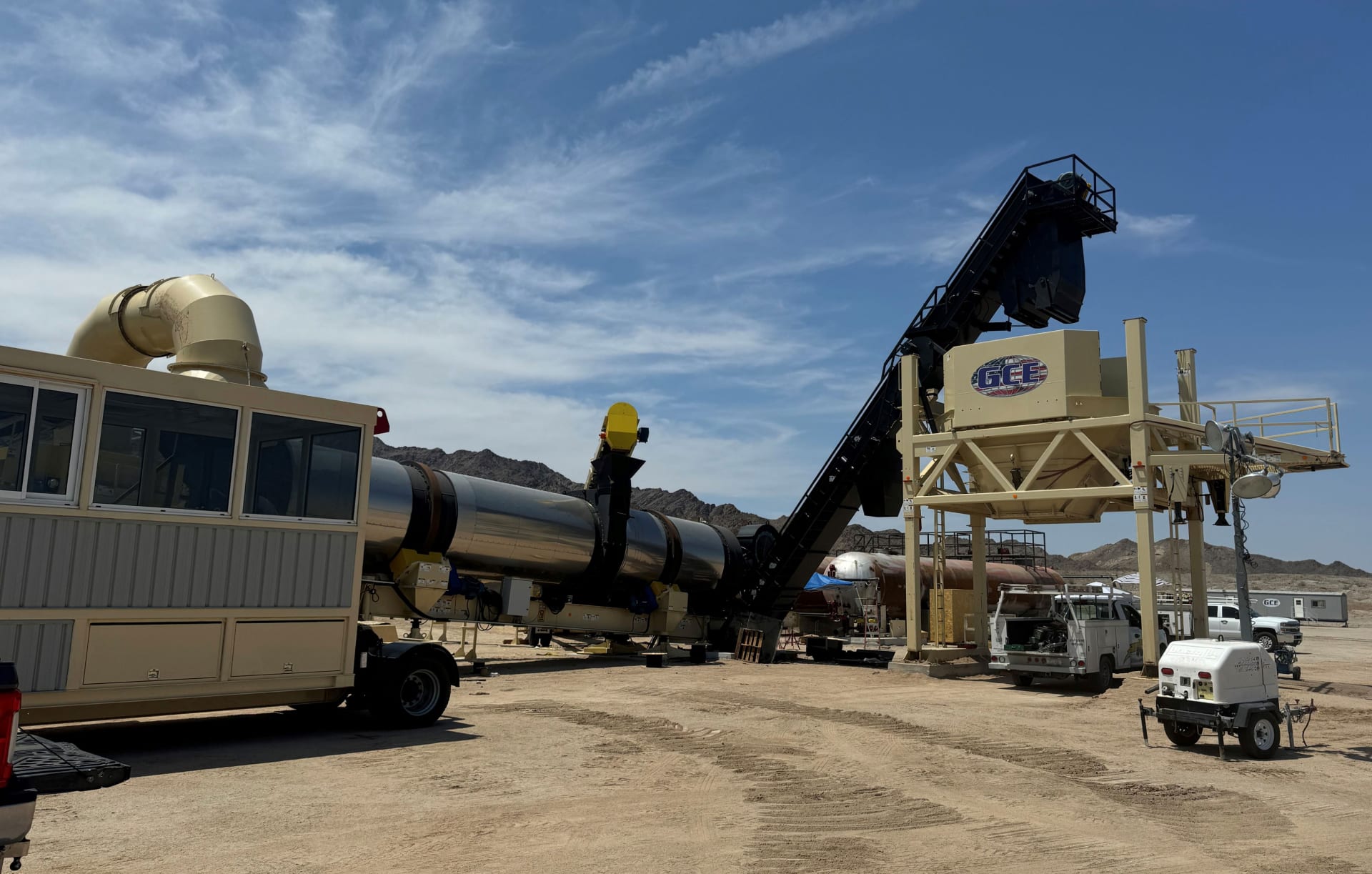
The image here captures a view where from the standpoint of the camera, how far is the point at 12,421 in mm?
8852

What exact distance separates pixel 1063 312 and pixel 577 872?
1998cm

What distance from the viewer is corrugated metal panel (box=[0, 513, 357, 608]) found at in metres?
8.83

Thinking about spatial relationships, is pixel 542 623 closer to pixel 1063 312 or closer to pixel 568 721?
pixel 568 721

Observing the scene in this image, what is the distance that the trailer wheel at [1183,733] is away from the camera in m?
11.7

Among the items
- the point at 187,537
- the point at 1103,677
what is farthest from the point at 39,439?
the point at 1103,677

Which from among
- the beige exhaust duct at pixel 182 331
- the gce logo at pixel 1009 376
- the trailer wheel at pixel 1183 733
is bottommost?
the trailer wheel at pixel 1183 733

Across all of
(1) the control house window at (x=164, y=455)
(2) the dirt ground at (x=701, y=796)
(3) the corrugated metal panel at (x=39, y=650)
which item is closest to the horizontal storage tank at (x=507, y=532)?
(2) the dirt ground at (x=701, y=796)

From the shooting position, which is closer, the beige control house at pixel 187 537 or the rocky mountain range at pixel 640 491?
the beige control house at pixel 187 537

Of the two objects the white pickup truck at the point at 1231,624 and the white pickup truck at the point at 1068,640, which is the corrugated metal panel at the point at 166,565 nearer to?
the white pickup truck at the point at 1068,640

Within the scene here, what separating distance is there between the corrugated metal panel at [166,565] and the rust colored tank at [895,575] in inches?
821

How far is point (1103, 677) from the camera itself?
1870 cm

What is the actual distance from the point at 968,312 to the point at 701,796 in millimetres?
17507

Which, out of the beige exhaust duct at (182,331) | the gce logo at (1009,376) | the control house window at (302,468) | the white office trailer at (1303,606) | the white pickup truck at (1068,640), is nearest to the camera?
the control house window at (302,468)

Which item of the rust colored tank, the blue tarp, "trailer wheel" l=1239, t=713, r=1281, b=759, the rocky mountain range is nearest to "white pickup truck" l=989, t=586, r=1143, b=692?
"trailer wheel" l=1239, t=713, r=1281, b=759
